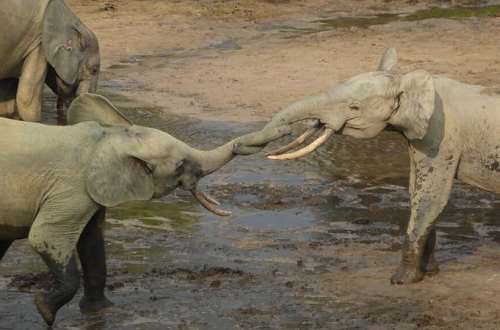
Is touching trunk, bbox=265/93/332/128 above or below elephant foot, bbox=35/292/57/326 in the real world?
above

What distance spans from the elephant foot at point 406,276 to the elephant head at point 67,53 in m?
3.61

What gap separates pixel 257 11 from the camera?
21.2 metres

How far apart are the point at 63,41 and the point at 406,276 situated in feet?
12.4

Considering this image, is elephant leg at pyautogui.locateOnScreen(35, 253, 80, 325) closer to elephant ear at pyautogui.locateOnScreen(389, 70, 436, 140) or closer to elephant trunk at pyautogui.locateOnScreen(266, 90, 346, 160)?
elephant trunk at pyautogui.locateOnScreen(266, 90, 346, 160)

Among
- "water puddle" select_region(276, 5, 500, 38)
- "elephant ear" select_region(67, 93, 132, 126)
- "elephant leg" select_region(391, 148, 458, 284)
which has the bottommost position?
"water puddle" select_region(276, 5, 500, 38)

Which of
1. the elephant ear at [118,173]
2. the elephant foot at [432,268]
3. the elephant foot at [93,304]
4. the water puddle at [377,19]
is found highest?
the elephant ear at [118,173]

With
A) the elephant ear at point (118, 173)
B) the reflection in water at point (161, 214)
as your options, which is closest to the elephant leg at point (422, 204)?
the elephant ear at point (118, 173)

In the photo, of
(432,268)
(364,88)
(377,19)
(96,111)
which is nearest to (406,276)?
(432,268)

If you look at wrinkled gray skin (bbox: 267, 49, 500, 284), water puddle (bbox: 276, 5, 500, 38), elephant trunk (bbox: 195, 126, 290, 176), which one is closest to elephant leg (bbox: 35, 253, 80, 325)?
elephant trunk (bbox: 195, 126, 290, 176)

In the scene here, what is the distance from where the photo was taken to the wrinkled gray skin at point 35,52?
11586 millimetres

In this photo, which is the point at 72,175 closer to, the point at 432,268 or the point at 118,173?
the point at 118,173

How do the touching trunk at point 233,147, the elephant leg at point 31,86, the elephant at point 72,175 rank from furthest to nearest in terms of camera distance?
the elephant leg at point 31,86
the touching trunk at point 233,147
the elephant at point 72,175

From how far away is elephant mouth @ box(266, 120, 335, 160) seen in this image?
28.9 feet

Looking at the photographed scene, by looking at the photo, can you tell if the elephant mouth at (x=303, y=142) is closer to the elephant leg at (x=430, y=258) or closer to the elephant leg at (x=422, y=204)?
the elephant leg at (x=422, y=204)
